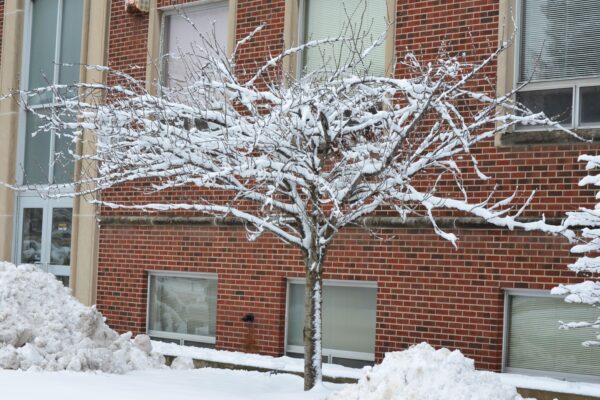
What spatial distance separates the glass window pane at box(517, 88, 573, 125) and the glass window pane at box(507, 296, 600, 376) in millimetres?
1884

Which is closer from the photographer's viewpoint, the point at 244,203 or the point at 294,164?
the point at 294,164

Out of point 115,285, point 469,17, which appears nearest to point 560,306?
point 469,17

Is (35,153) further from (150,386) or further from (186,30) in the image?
(150,386)

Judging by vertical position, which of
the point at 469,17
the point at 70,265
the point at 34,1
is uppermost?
the point at 34,1

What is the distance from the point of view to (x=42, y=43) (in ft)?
52.9

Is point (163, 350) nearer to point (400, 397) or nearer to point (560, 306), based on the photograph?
point (560, 306)

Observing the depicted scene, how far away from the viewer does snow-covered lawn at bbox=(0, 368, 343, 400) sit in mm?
8078

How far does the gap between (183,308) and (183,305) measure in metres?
0.04

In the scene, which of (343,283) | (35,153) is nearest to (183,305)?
(343,283)

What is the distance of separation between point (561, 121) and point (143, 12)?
259 inches

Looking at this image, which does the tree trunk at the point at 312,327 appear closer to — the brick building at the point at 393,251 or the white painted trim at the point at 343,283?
the brick building at the point at 393,251

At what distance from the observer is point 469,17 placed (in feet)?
35.2

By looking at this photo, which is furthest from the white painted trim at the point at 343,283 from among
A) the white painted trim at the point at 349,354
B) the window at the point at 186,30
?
the window at the point at 186,30

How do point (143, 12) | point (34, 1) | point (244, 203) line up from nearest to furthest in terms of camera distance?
point (244, 203)
point (143, 12)
point (34, 1)
